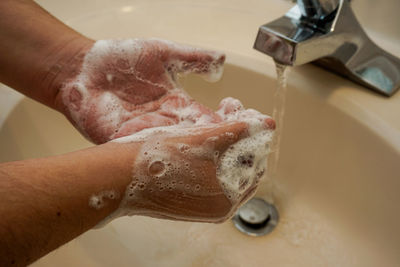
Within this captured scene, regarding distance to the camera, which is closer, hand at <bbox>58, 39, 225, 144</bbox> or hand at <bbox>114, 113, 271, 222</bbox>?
hand at <bbox>114, 113, 271, 222</bbox>

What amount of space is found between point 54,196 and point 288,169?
43cm

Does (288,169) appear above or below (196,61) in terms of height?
below

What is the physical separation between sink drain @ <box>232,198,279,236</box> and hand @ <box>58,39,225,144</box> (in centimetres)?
22

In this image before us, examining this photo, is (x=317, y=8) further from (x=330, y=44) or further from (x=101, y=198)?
(x=101, y=198)

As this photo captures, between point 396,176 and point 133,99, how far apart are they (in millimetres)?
356

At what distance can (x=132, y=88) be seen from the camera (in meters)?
0.53

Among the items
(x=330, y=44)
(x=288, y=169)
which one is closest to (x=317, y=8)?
(x=330, y=44)

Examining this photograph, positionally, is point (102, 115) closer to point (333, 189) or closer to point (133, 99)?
point (133, 99)

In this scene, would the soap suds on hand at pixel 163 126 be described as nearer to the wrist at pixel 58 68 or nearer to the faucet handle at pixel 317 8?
the wrist at pixel 58 68

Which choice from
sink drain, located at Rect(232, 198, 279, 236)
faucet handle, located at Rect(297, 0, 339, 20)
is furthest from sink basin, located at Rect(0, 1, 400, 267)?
faucet handle, located at Rect(297, 0, 339, 20)

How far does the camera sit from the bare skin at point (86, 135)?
1.00 ft

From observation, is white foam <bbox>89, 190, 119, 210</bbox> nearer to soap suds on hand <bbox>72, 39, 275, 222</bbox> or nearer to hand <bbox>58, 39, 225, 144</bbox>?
soap suds on hand <bbox>72, 39, 275, 222</bbox>

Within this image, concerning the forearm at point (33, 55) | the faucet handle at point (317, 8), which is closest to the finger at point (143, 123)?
the forearm at point (33, 55)

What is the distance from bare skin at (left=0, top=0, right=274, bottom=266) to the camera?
30 centimetres
